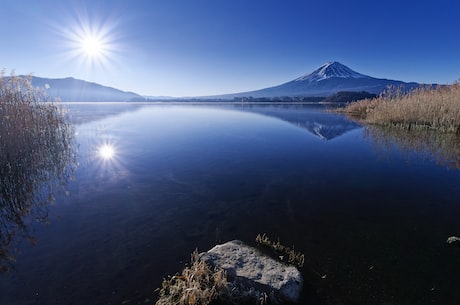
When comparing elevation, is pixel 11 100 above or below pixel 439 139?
above

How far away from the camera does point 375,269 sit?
10.6 ft

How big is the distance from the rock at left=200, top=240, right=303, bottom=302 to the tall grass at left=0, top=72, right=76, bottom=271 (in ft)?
10.4

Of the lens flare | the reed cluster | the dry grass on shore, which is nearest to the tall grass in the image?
the lens flare

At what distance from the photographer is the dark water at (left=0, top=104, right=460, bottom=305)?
294 centimetres

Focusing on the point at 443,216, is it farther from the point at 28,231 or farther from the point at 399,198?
the point at 28,231

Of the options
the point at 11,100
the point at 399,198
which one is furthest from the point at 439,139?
the point at 11,100

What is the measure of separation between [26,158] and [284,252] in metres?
9.43

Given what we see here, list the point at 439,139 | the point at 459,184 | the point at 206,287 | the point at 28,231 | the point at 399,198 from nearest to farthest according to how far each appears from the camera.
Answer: the point at 206,287 < the point at 28,231 < the point at 399,198 < the point at 459,184 < the point at 439,139

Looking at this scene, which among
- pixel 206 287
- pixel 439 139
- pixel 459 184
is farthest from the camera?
pixel 439 139

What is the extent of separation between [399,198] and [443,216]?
1.00 meters

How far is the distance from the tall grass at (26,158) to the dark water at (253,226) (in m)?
0.38

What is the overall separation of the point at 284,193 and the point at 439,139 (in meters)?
11.6

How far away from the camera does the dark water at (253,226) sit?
2.94 metres

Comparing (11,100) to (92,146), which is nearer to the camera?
(11,100)
